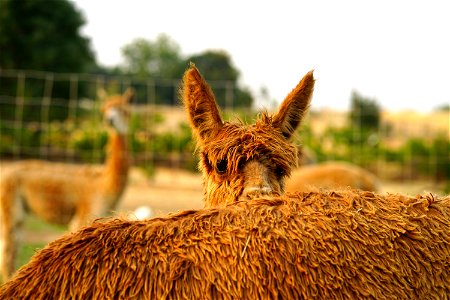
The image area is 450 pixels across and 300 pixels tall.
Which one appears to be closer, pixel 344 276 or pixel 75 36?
pixel 344 276

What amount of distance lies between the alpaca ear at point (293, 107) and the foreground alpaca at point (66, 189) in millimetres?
6599

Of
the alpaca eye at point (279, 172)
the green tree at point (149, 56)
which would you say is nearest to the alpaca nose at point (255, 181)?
the alpaca eye at point (279, 172)

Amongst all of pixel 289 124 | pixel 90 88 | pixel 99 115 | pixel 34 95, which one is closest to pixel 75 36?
pixel 90 88

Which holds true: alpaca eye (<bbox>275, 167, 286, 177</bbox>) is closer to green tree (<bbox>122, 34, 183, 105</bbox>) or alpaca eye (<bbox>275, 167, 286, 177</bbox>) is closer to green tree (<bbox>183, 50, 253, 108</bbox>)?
green tree (<bbox>183, 50, 253, 108</bbox>)

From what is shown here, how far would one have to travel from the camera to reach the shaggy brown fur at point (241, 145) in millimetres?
3928

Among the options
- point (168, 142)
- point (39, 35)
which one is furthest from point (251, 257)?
point (39, 35)

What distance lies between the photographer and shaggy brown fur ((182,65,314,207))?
393 cm

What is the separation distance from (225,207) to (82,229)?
0.55 meters

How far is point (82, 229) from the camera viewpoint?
2.26 m

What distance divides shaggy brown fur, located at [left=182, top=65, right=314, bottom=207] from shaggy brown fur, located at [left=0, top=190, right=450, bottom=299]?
1.49 meters

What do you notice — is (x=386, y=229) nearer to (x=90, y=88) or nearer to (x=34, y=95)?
(x=34, y=95)

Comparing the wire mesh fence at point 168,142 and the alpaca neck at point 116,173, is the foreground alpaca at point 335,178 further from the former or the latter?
the wire mesh fence at point 168,142

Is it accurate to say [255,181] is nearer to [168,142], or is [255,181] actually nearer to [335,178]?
[335,178]

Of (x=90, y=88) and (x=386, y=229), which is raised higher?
(x=90, y=88)
